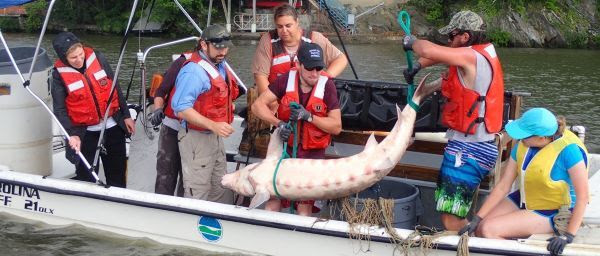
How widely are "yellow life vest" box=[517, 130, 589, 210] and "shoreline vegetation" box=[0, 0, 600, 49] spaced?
27060 millimetres

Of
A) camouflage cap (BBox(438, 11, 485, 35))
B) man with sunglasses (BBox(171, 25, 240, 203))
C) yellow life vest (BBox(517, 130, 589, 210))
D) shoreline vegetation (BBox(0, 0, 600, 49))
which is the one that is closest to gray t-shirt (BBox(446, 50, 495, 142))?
camouflage cap (BBox(438, 11, 485, 35))

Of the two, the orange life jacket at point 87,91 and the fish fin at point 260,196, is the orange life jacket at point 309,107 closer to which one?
the fish fin at point 260,196

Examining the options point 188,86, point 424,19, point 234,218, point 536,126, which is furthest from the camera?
point 424,19

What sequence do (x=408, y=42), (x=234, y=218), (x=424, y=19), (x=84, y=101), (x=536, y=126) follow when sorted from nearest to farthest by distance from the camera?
(x=536, y=126)
(x=408, y=42)
(x=234, y=218)
(x=84, y=101)
(x=424, y=19)

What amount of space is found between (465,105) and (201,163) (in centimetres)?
216

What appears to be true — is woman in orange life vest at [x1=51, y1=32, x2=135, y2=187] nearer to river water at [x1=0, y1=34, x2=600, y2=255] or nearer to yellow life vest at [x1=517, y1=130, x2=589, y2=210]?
river water at [x1=0, y1=34, x2=600, y2=255]

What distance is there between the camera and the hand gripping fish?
5.18m

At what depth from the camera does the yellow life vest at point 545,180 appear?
15.5 ft

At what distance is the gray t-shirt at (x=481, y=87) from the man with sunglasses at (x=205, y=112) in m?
1.72

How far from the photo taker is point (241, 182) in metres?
5.40

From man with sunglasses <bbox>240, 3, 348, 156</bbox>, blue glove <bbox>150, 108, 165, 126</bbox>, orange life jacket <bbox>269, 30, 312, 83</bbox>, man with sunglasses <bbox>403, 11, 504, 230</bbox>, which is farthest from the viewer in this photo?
orange life jacket <bbox>269, 30, 312, 83</bbox>

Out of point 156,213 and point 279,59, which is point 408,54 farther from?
point 156,213

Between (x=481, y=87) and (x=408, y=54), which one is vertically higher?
(x=408, y=54)

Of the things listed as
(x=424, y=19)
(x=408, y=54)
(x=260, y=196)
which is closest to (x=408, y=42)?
(x=408, y=54)
